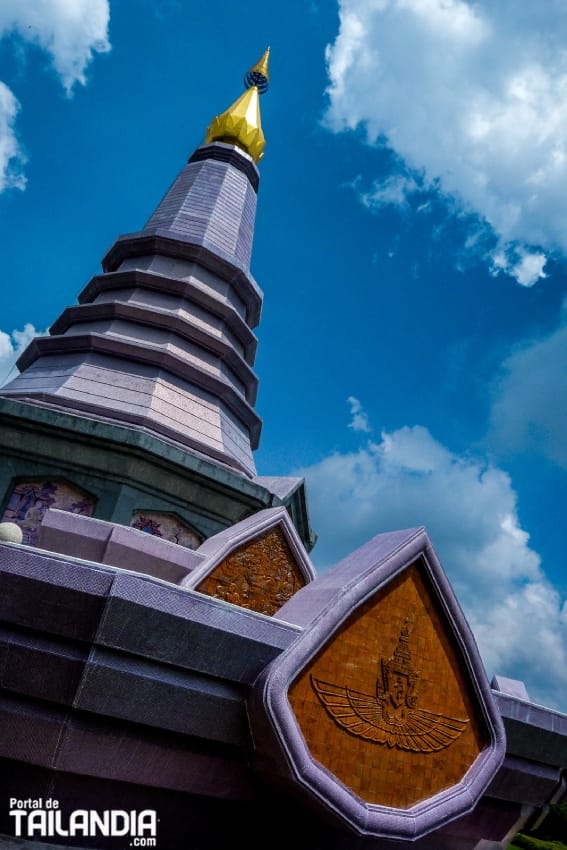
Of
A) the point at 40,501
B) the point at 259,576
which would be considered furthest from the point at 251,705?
the point at 40,501

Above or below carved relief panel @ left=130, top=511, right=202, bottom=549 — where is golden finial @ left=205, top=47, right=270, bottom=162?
above

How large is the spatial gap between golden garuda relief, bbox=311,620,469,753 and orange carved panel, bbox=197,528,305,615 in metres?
2.43

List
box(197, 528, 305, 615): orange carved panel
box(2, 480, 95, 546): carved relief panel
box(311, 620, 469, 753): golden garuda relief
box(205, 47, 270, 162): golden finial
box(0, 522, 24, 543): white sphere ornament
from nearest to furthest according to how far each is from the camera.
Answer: box(0, 522, 24, 543): white sphere ornament → box(311, 620, 469, 753): golden garuda relief → box(197, 528, 305, 615): orange carved panel → box(2, 480, 95, 546): carved relief panel → box(205, 47, 270, 162): golden finial

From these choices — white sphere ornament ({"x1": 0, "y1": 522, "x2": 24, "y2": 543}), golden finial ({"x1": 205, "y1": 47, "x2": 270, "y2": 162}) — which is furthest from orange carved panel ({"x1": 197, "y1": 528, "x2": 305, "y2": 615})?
golden finial ({"x1": 205, "y1": 47, "x2": 270, "y2": 162})

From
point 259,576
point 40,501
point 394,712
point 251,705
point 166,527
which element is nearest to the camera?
point 251,705

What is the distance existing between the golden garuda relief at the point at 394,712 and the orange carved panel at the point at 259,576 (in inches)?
95.7

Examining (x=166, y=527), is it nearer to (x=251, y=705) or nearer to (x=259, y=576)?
(x=259, y=576)

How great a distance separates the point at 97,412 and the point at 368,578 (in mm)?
8627

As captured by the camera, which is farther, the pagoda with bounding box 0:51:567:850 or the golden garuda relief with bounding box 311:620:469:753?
the golden garuda relief with bounding box 311:620:469:753

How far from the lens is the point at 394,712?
5.57 metres

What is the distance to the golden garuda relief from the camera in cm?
526

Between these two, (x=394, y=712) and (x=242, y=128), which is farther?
(x=242, y=128)

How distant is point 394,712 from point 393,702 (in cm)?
9

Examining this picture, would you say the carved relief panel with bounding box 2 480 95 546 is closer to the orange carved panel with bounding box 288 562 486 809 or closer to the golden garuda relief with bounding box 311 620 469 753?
the orange carved panel with bounding box 288 562 486 809
